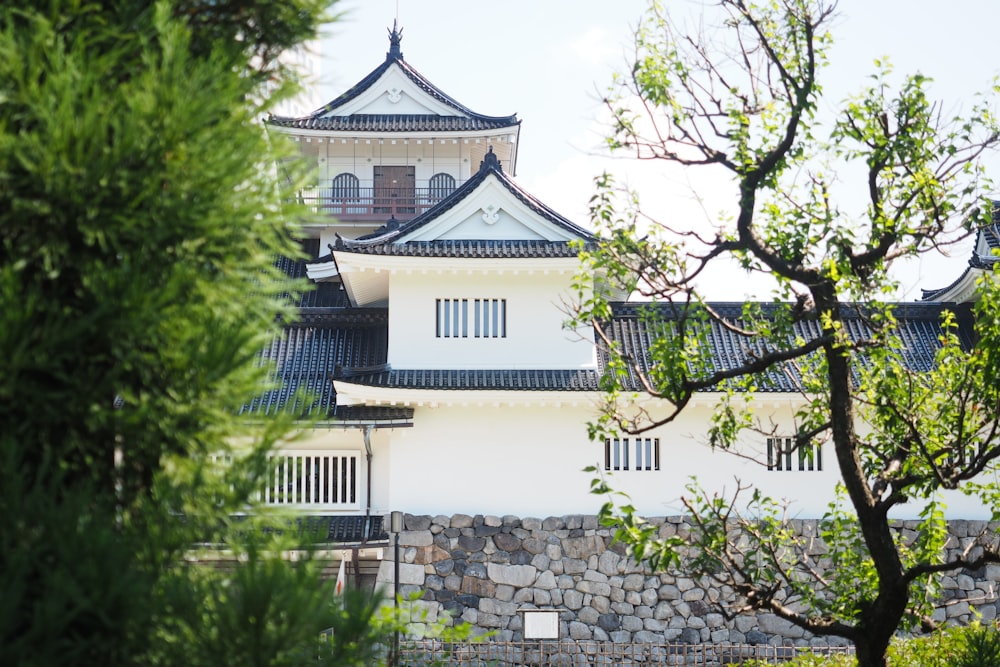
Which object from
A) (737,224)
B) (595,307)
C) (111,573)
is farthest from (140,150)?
(737,224)

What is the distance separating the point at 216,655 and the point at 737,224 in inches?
185

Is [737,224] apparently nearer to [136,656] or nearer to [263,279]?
[263,279]

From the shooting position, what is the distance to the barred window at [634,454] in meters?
14.5

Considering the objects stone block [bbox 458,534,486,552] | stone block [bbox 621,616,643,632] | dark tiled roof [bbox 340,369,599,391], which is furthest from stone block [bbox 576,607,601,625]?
dark tiled roof [bbox 340,369,599,391]

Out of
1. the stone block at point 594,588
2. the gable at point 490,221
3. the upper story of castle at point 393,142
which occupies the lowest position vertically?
the stone block at point 594,588

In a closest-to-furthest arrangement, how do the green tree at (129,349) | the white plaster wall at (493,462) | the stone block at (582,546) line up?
the green tree at (129,349) < the stone block at (582,546) < the white plaster wall at (493,462)

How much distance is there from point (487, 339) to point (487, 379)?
0.69 metres

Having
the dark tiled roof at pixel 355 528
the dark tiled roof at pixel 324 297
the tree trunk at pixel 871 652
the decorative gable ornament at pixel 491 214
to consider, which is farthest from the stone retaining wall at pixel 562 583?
the tree trunk at pixel 871 652

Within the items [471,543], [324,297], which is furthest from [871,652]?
[324,297]

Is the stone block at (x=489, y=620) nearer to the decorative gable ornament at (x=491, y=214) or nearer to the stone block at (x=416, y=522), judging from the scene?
the stone block at (x=416, y=522)

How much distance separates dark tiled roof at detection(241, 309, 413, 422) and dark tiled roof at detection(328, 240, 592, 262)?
4.55ft

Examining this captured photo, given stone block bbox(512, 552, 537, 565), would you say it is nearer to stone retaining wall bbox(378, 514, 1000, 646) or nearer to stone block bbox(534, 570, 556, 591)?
stone retaining wall bbox(378, 514, 1000, 646)

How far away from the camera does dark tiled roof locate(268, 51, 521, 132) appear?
70.5 ft

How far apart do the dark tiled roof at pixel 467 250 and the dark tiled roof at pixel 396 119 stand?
7.46 metres
